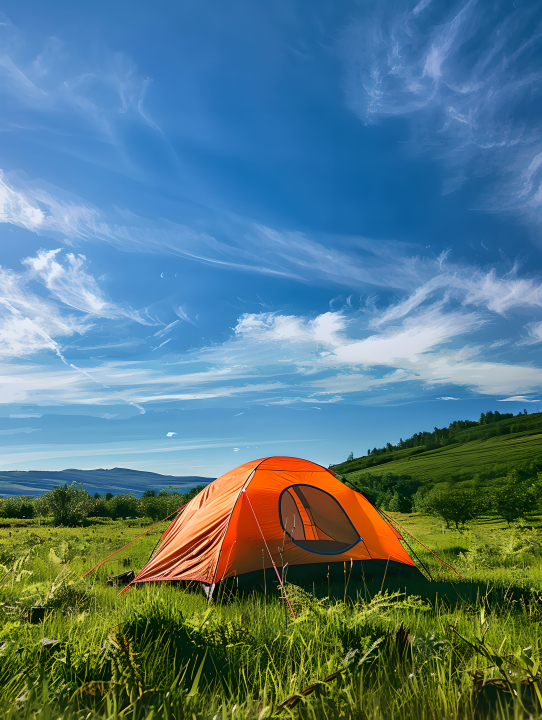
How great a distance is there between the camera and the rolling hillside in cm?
12556

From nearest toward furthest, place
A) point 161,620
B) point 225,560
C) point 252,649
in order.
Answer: point 252,649 → point 161,620 → point 225,560

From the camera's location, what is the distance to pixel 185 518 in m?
9.74

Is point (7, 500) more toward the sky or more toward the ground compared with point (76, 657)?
more toward the ground

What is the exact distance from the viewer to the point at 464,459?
155m

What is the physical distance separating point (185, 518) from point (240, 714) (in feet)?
27.3

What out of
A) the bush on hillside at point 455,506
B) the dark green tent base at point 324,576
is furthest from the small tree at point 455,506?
the dark green tent base at point 324,576

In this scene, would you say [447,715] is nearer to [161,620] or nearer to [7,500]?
[161,620]

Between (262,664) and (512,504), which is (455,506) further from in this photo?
(262,664)

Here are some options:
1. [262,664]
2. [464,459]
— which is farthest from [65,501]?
[464,459]

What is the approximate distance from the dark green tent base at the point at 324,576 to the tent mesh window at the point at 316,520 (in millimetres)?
533

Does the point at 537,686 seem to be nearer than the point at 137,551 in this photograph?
Yes

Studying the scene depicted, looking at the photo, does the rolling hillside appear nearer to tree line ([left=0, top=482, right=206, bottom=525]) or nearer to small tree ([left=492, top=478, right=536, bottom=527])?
tree line ([left=0, top=482, right=206, bottom=525])

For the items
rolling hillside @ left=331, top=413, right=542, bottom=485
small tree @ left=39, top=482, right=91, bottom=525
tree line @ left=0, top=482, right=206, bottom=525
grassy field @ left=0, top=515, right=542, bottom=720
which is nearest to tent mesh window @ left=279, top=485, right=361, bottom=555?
grassy field @ left=0, top=515, right=542, bottom=720

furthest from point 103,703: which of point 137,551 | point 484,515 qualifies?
point 484,515
